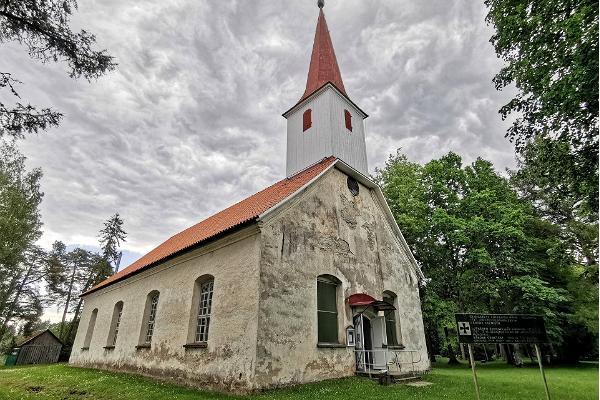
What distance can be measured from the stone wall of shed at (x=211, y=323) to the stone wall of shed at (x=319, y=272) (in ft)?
1.68

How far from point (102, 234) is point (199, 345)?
29486 millimetres

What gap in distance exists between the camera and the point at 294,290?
9719 millimetres

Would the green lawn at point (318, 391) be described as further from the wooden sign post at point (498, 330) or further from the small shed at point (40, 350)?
the small shed at point (40, 350)

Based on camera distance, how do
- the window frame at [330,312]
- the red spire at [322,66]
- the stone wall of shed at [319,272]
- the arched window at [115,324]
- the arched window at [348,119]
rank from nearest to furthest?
the stone wall of shed at [319,272], the window frame at [330,312], the arched window at [348,119], the arched window at [115,324], the red spire at [322,66]

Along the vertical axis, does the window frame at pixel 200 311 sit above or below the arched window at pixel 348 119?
below

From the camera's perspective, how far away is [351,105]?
1641 centimetres

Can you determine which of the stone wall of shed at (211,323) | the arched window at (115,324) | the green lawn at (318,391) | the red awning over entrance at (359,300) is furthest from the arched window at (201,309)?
the arched window at (115,324)

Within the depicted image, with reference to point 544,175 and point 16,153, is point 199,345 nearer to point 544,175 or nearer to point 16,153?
point 544,175

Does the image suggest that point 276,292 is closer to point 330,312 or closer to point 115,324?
point 330,312

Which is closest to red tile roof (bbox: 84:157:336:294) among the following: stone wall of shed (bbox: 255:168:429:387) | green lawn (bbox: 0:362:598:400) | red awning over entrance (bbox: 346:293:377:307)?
stone wall of shed (bbox: 255:168:429:387)

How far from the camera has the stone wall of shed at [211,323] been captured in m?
8.71

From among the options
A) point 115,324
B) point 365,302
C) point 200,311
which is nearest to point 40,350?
point 115,324

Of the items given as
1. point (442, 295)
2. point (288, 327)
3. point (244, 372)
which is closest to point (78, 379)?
point (244, 372)

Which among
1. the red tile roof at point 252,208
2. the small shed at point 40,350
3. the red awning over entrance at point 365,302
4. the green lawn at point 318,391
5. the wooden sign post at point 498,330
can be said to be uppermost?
the red tile roof at point 252,208
